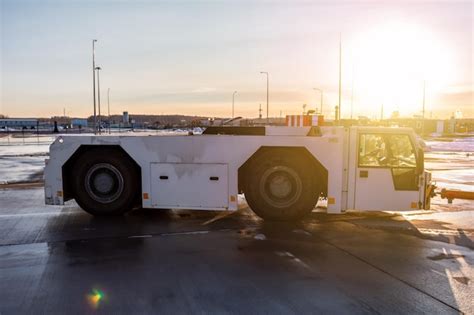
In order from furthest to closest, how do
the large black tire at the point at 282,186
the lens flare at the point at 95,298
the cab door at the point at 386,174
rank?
the large black tire at the point at 282,186, the cab door at the point at 386,174, the lens flare at the point at 95,298

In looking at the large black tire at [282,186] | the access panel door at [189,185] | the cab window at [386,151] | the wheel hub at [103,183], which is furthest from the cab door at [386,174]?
the wheel hub at [103,183]

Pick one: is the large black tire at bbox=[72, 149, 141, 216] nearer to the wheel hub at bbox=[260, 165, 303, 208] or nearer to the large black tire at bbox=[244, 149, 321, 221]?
the large black tire at bbox=[244, 149, 321, 221]

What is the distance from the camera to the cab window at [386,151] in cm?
772

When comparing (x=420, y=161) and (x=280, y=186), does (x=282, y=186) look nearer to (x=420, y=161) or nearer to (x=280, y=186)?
(x=280, y=186)

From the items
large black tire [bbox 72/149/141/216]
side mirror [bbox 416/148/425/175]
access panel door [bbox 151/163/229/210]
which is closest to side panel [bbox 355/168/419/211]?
side mirror [bbox 416/148/425/175]

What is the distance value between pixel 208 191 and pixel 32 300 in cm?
402

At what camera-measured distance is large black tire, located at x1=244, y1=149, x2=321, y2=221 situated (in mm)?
7926

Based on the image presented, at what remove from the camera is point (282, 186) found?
8016mm

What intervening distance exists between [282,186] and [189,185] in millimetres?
1846

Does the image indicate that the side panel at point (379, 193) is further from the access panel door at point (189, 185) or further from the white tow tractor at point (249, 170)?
the access panel door at point (189, 185)

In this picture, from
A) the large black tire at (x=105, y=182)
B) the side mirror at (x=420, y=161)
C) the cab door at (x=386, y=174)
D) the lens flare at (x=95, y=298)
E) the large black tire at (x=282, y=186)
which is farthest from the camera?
the large black tire at (x=105, y=182)

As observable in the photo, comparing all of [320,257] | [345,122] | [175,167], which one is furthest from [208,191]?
[345,122]

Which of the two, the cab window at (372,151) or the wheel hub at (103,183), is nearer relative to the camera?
the cab window at (372,151)

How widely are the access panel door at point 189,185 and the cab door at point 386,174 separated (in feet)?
8.60
